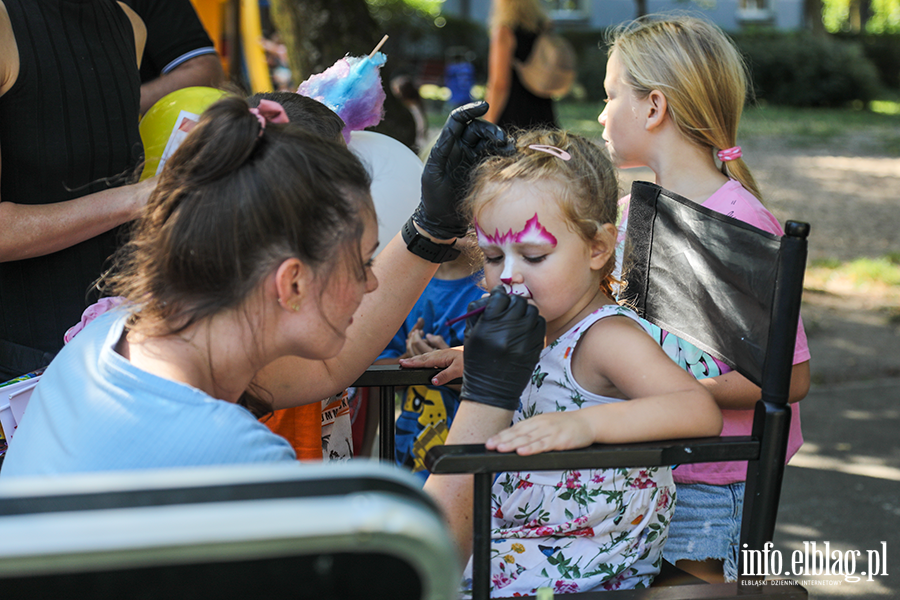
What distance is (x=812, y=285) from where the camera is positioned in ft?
20.0

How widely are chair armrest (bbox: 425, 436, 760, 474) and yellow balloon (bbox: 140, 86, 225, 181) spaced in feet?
4.23

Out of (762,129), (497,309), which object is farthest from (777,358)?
(762,129)

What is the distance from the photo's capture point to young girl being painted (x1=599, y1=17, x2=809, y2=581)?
183 cm

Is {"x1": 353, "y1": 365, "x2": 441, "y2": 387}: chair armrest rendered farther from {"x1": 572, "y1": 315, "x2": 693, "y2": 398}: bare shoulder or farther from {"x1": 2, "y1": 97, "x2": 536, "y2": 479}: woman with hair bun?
{"x1": 2, "y1": 97, "x2": 536, "y2": 479}: woman with hair bun

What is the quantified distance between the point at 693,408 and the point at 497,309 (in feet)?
1.23

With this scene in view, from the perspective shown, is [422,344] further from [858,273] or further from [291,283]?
[858,273]

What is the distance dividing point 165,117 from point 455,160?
95 centimetres

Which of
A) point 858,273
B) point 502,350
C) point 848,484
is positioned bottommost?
point 858,273

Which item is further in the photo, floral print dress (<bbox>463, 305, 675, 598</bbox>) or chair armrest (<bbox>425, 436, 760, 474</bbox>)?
floral print dress (<bbox>463, 305, 675, 598</bbox>)

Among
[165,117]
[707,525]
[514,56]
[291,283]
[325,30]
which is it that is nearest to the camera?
[291,283]

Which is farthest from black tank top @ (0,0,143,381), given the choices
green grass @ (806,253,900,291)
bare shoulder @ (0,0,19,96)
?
green grass @ (806,253,900,291)

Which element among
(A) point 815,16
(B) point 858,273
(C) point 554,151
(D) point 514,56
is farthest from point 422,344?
(A) point 815,16

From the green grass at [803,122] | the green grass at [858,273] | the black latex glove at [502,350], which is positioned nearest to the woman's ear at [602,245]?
the black latex glove at [502,350]

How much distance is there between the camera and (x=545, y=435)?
129 cm
